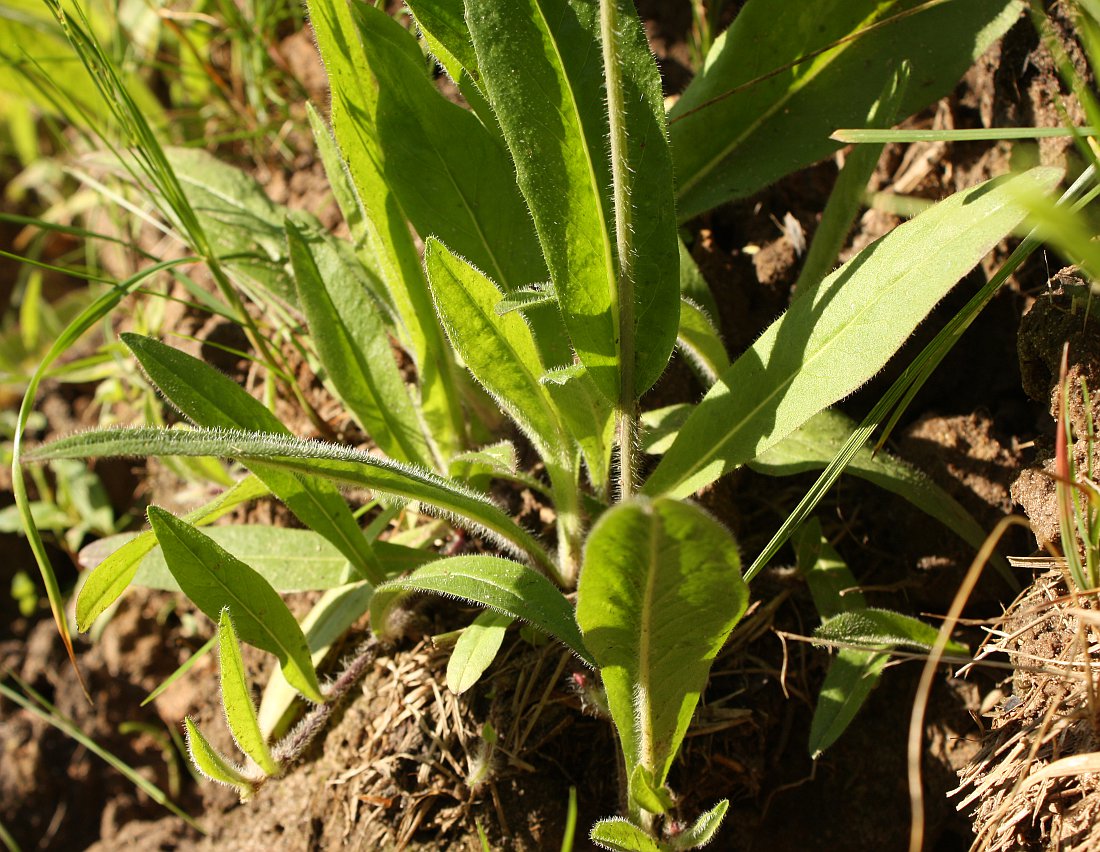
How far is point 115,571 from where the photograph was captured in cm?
139

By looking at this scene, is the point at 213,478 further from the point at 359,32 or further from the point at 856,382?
the point at 856,382

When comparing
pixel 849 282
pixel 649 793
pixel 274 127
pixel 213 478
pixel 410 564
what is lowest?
pixel 649 793

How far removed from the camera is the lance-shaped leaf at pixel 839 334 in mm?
1125

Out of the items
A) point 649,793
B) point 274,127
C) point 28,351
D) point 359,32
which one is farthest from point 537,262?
point 28,351

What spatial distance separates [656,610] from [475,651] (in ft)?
1.25

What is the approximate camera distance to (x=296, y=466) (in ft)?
3.90

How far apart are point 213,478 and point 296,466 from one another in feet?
2.86

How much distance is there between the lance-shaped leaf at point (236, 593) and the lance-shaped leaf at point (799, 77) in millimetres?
966

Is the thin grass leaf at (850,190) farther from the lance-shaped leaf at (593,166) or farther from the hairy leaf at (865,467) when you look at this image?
the lance-shaped leaf at (593,166)

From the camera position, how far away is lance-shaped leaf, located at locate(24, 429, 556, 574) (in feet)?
3.55

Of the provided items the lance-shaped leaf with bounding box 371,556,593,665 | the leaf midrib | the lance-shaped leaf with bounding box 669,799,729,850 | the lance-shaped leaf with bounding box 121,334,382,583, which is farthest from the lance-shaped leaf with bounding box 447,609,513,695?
the leaf midrib

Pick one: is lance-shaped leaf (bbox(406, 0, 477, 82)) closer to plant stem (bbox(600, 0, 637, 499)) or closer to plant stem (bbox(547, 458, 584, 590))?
plant stem (bbox(600, 0, 637, 499))

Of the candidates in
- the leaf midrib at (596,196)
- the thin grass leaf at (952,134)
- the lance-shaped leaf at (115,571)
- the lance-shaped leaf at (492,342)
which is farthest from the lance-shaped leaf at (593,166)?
the lance-shaped leaf at (115,571)

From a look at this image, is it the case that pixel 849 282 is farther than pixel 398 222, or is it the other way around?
pixel 398 222
